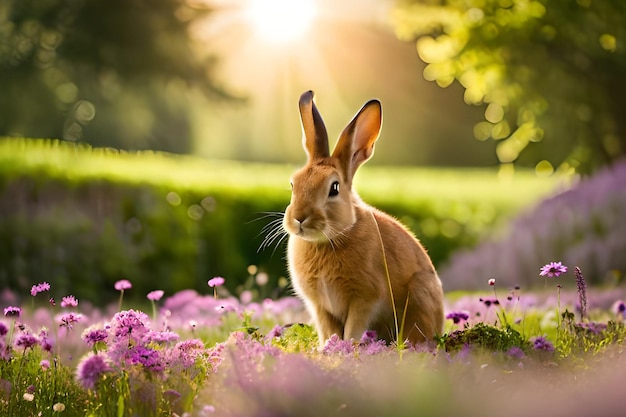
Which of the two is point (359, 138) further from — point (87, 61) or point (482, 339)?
point (87, 61)

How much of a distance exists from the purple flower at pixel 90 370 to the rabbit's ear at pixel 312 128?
179 cm

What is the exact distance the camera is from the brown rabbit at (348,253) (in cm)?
420

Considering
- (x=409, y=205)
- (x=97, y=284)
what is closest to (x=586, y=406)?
(x=97, y=284)

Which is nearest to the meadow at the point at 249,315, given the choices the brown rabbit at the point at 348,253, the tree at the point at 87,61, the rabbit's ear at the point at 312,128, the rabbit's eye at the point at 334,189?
the brown rabbit at the point at 348,253

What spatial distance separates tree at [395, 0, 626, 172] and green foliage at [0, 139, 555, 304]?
11.2 ft

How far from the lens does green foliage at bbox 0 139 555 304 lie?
29.5 ft

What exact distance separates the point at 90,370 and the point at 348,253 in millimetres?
1655

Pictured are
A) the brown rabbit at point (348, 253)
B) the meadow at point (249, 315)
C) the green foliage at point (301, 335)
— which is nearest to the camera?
the meadow at point (249, 315)

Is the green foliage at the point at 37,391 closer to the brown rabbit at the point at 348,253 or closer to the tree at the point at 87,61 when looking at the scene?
the brown rabbit at the point at 348,253

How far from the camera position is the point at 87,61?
43.9 feet

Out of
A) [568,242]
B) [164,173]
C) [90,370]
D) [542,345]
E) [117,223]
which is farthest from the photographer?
[164,173]

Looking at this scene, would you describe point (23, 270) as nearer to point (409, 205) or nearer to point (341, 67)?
point (409, 205)

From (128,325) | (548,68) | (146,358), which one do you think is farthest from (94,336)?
(548,68)

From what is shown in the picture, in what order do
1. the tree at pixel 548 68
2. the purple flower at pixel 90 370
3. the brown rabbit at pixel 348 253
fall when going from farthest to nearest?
the tree at pixel 548 68 → the brown rabbit at pixel 348 253 → the purple flower at pixel 90 370
